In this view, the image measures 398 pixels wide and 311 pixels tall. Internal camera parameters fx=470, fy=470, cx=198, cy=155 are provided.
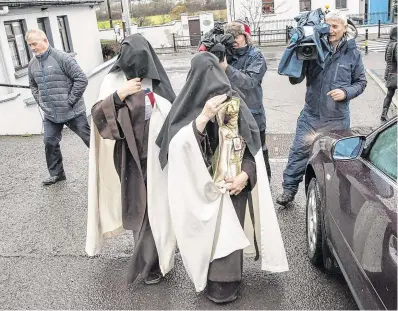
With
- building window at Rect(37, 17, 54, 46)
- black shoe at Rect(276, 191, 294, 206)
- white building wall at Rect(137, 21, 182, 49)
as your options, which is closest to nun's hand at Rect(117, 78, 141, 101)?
black shoe at Rect(276, 191, 294, 206)

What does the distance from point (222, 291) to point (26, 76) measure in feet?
33.7

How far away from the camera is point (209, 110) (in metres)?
2.79

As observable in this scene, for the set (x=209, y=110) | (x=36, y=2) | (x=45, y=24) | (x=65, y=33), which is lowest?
(x=65, y=33)

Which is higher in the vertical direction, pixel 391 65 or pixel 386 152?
pixel 386 152

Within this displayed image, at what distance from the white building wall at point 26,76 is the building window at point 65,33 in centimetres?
17

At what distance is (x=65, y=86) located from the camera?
5566 millimetres

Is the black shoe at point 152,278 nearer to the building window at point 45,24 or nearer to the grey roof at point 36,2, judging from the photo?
the grey roof at point 36,2

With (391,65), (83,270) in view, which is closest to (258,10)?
(391,65)

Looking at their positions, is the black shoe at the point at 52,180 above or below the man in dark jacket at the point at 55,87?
below

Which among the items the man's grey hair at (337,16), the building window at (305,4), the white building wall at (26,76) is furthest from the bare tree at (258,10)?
the man's grey hair at (337,16)

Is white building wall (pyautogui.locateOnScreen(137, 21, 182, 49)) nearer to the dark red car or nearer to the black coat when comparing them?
the black coat

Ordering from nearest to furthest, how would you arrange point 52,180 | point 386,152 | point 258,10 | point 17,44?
1. point 386,152
2. point 52,180
3. point 17,44
4. point 258,10

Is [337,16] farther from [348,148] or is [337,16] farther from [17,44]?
[17,44]

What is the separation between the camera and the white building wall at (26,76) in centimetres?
934
